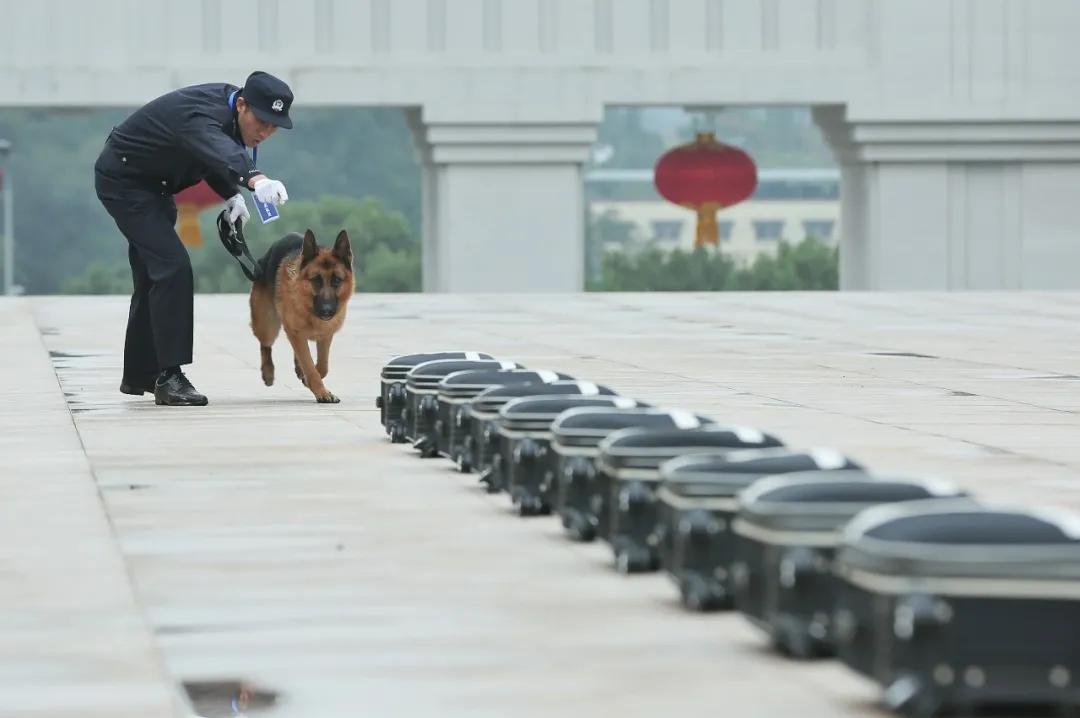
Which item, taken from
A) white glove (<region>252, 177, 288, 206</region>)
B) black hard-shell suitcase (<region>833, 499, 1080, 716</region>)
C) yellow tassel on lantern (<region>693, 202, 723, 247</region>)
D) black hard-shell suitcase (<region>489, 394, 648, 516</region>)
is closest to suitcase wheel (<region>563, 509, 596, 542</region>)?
black hard-shell suitcase (<region>489, 394, 648, 516</region>)

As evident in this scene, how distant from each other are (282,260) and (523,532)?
17.3 feet

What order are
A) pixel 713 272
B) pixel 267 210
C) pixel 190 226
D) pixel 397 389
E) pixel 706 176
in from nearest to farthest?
1. pixel 397 389
2. pixel 267 210
3. pixel 190 226
4. pixel 706 176
5. pixel 713 272

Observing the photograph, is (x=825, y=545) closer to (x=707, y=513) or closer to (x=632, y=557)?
(x=707, y=513)

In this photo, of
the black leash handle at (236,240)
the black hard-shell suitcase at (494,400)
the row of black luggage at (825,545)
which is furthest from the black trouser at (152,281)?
the row of black luggage at (825,545)

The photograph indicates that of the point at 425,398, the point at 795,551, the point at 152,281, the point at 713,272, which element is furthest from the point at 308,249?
the point at 713,272

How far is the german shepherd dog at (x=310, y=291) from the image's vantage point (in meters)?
11.9

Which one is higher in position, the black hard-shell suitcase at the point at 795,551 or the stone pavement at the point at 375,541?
Result: the black hard-shell suitcase at the point at 795,551

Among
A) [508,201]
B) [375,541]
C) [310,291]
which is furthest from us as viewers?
[508,201]

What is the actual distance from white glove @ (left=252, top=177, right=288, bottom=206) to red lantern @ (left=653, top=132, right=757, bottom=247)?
74.1ft

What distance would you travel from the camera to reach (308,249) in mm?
11836

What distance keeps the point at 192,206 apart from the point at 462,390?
84.6ft

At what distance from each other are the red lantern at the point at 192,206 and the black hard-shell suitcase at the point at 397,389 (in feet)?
72.7

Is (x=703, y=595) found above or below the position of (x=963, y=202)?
below

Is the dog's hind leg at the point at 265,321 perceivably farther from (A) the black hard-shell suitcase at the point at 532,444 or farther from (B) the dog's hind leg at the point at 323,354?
(A) the black hard-shell suitcase at the point at 532,444
